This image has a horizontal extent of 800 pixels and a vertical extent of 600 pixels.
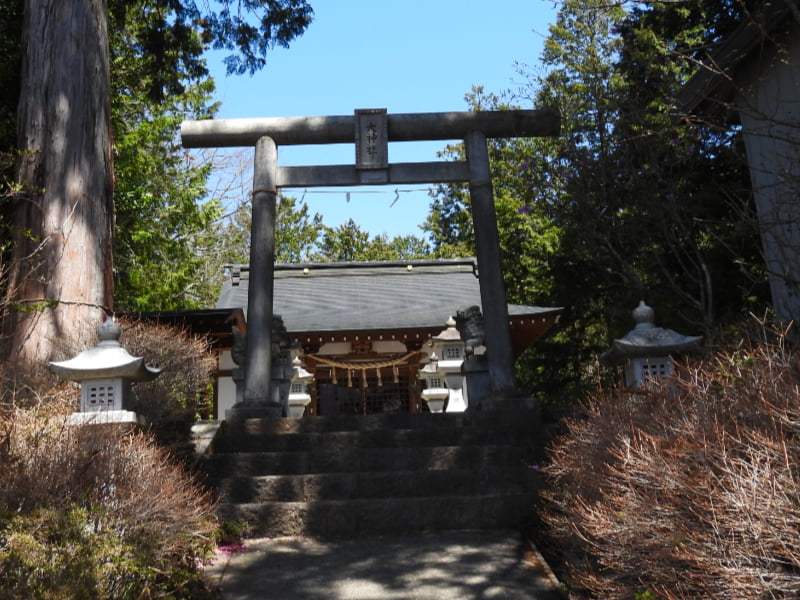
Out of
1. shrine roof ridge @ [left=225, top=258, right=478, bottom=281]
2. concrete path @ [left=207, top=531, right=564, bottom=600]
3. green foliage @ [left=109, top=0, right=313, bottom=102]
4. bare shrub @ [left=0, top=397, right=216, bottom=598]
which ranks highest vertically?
green foliage @ [left=109, top=0, right=313, bottom=102]

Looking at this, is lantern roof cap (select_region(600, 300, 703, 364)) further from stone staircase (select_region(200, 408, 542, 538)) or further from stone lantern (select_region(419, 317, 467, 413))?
stone lantern (select_region(419, 317, 467, 413))

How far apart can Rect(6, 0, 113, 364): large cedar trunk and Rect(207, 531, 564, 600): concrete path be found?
3.50 metres

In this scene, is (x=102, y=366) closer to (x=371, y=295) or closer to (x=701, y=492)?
(x=701, y=492)

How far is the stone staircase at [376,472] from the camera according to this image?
17.6 ft

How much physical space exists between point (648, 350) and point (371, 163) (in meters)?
3.93

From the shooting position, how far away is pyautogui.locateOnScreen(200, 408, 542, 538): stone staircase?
5355 mm

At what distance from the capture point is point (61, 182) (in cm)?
777

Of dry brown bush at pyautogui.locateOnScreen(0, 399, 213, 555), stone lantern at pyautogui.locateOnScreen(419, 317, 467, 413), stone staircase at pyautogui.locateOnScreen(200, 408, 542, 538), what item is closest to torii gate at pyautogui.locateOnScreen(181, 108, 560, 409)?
stone staircase at pyautogui.locateOnScreen(200, 408, 542, 538)

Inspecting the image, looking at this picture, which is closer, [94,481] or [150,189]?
[94,481]

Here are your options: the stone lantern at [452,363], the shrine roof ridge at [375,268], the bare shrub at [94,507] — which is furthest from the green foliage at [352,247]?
the bare shrub at [94,507]

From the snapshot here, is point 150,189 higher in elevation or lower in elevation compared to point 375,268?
higher

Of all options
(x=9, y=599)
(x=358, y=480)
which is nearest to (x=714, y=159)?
(x=358, y=480)

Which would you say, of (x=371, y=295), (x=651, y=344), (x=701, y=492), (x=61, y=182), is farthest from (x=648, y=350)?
(x=371, y=295)

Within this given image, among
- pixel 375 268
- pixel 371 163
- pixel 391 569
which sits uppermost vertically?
pixel 371 163
